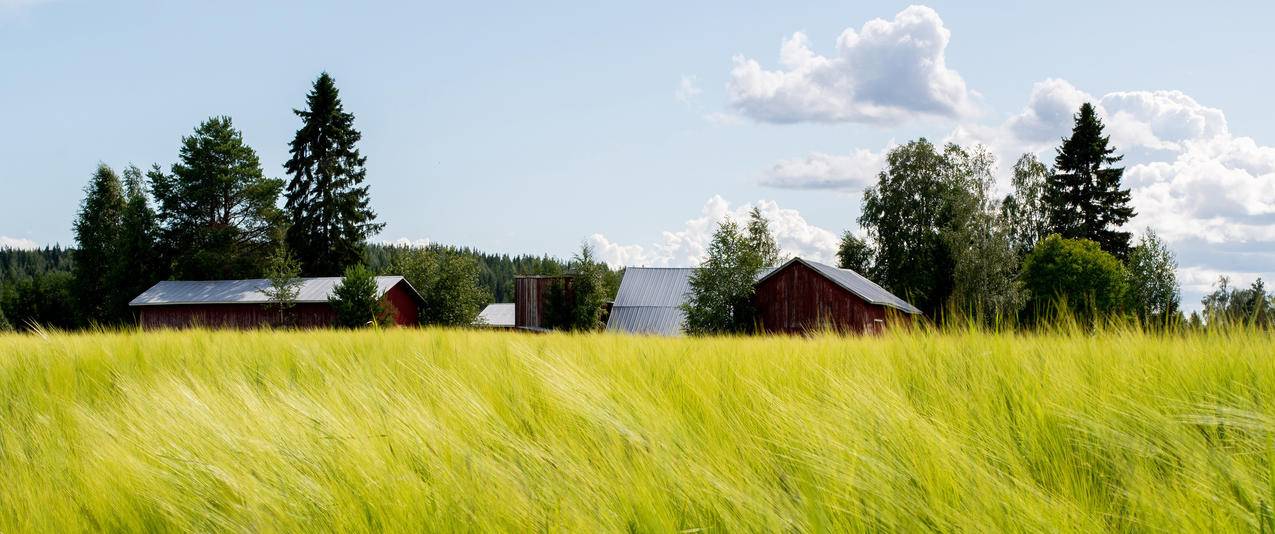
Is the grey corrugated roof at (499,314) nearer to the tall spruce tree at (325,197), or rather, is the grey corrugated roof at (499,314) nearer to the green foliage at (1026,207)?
the tall spruce tree at (325,197)

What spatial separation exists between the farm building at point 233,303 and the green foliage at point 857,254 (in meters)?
26.0

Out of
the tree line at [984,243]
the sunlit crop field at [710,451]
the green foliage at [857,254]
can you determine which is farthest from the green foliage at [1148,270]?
the sunlit crop field at [710,451]

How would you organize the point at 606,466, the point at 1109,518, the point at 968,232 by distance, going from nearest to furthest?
the point at 1109,518, the point at 606,466, the point at 968,232

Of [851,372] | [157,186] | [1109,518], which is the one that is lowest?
[1109,518]

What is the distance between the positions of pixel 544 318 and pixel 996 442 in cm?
3937

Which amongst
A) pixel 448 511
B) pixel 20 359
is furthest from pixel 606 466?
pixel 20 359

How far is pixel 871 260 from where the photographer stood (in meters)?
46.8

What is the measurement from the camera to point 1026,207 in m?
44.9

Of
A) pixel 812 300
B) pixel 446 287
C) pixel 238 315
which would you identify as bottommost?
pixel 238 315

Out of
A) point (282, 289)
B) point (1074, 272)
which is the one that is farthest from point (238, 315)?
point (1074, 272)

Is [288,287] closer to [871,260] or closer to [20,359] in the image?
[871,260]

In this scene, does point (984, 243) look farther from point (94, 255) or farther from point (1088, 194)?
point (94, 255)

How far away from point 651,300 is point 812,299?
31.8 ft

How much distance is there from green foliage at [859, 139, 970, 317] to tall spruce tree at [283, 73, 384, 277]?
1178 inches
